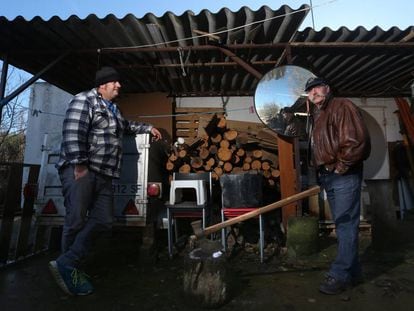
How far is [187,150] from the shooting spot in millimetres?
6594

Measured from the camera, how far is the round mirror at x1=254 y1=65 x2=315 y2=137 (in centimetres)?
525

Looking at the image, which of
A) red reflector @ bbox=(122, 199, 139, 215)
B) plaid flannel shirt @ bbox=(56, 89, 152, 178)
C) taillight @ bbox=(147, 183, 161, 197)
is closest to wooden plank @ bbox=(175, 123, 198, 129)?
taillight @ bbox=(147, 183, 161, 197)

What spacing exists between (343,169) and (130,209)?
288 centimetres

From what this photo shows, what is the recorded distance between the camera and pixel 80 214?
3338 millimetres

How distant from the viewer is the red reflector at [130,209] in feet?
15.7

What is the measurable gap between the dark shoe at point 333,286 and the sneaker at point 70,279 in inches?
89.8

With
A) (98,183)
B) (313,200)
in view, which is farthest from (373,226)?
(98,183)

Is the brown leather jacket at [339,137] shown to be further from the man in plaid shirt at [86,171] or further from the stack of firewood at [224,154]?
the stack of firewood at [224,154]

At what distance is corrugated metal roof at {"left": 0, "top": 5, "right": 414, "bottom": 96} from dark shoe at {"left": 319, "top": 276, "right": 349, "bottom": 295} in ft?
10.7

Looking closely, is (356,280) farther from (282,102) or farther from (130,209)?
(130,209)

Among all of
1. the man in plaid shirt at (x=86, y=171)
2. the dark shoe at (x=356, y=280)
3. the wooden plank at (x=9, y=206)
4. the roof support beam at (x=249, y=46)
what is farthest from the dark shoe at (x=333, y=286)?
the wooden plank at (x=9, y=206)

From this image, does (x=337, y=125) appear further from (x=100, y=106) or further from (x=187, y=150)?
(x=187, y=150)

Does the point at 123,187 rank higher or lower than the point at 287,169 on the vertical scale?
lower

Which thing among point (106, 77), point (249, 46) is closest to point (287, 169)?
point (249, 46)
